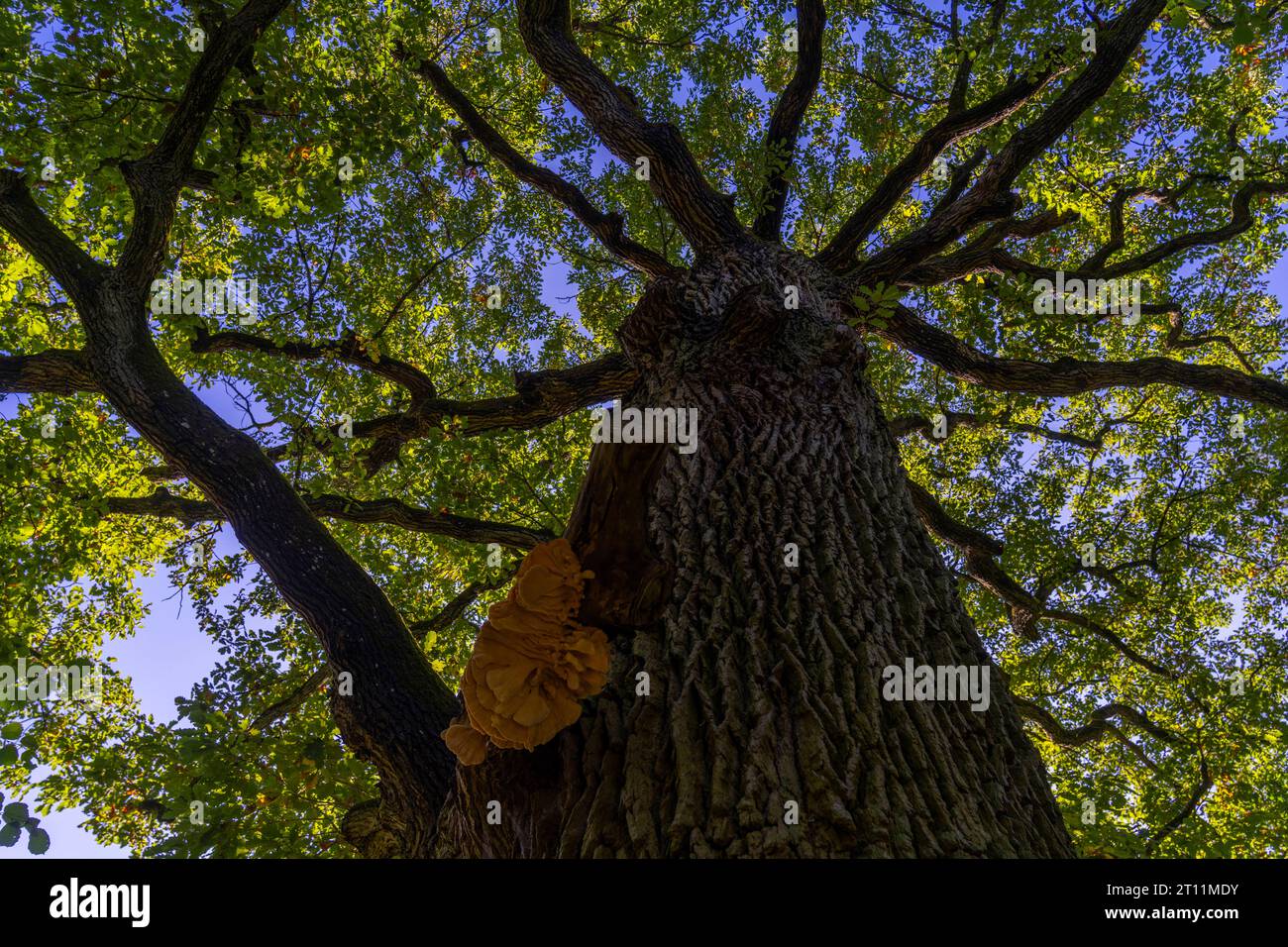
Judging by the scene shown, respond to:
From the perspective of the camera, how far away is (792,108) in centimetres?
711

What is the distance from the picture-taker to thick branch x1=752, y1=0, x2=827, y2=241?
22.1 feet

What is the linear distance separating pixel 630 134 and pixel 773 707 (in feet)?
19.8

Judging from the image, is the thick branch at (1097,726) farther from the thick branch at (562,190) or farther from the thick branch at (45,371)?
the thick branch at (45,371)

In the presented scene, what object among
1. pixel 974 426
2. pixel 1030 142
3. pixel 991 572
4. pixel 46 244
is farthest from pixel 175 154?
pixel 974 426

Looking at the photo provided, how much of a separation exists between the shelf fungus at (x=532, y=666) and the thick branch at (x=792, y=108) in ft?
18.7

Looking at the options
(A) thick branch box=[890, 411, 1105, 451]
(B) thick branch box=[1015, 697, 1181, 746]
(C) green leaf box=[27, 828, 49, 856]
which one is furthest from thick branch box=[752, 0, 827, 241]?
(C) green leaf box=[27, 828, 49, 856]

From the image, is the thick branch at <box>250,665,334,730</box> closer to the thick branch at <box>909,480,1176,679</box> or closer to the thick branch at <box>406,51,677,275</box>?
the thick branch at <box>406,51,677,275</box>

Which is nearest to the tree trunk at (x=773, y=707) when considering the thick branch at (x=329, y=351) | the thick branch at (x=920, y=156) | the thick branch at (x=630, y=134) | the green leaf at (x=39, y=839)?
the green leaf at (x=39, y=839)

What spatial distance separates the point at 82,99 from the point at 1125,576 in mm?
11675

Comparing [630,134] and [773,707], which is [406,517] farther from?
[773,707]

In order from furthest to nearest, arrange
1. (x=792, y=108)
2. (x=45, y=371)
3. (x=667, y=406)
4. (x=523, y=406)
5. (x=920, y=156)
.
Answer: (x=792, y=108) → (x=920, y=156) → (x=523, y=406) → (x=45, y=371) → (x=667, y=406)
